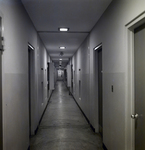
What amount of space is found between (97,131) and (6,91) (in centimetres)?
276

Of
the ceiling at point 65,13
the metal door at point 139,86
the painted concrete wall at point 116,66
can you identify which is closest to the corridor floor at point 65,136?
the painted concrete wall at point 116,66

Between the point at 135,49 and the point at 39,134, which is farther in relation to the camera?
the point at 39,134

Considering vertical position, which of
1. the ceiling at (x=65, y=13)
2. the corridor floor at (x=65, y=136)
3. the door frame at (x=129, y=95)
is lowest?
the corridor floor at (x=65, y=136)

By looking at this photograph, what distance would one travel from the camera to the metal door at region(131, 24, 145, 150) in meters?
1.74

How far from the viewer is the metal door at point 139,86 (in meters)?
1.74

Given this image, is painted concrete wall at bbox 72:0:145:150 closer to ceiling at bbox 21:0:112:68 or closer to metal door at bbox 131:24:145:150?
metal door at bbox 131:24:145:150

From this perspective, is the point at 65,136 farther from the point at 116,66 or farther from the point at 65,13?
the point at 65,13

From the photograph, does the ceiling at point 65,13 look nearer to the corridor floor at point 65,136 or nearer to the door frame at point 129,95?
the door frame at point 129,95

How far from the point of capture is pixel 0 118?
5.12 ft

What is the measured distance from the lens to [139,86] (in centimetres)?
183

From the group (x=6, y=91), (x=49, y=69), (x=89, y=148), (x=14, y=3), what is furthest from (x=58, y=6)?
(x=49, y=69)

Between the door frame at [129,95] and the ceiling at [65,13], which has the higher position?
the ceiling at [65,13]

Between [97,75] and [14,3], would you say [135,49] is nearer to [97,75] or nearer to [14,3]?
[14,3]

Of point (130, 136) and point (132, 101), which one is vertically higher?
point (132, 101)
